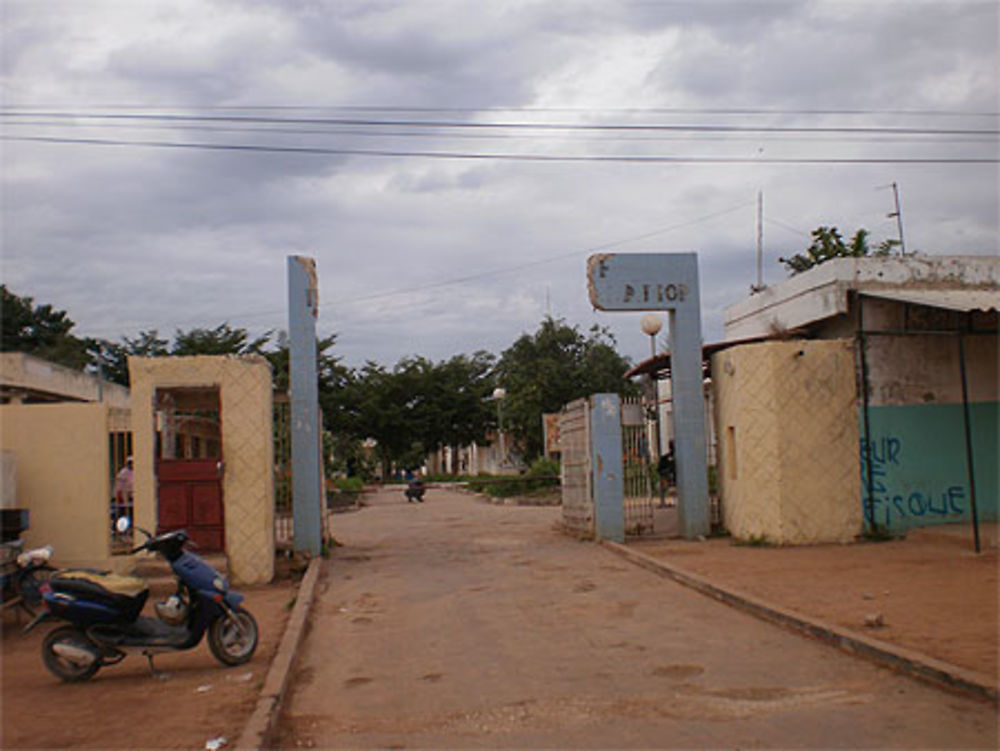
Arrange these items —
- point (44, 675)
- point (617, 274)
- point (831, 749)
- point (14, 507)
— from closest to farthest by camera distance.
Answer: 1. point (831, 749)
2. point (44, 675)
3. point (14, 507)
4. point (617, 274)

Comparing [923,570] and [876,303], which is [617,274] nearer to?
[876,303]

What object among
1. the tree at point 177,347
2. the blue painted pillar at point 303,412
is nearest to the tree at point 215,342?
the tree at point 177,347

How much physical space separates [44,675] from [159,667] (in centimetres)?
94

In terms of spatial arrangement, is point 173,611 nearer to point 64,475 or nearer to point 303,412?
point 64,475

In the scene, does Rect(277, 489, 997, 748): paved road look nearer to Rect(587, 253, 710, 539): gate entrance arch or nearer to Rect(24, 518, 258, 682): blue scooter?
Rect(24, 518, 258, 682): blue scooter

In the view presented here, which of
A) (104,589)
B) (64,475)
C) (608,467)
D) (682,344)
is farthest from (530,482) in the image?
(104,589)

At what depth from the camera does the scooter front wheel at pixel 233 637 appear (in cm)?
744

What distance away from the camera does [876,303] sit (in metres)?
14.6

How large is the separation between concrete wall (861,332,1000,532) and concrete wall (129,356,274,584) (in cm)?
905

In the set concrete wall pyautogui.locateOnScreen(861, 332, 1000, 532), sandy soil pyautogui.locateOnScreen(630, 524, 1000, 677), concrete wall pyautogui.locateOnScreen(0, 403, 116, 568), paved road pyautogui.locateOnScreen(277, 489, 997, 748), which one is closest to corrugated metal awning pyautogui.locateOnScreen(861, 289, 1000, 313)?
concrete wall pyautogui.locateOnScreen(861, 332, 1000, 532)

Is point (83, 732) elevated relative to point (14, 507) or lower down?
lower down

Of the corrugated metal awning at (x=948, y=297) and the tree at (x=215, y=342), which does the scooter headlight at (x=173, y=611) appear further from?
the tree at (x=215, y=342)

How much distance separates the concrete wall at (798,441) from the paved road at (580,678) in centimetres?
318

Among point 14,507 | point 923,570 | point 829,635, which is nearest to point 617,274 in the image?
point 923,570
